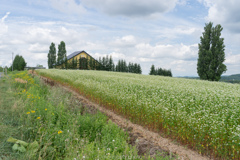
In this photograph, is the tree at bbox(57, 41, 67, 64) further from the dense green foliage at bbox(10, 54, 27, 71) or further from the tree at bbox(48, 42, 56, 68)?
the dense green foliage at bbox(10, 54, 27, 71)

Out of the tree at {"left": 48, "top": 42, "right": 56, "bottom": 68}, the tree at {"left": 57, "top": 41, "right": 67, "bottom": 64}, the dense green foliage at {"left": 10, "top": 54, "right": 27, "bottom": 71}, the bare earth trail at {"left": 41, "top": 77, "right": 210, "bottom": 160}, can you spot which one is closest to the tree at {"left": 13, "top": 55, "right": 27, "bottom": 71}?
the dense green foliage at {"left": 10, "top": 54, "right": 27, "bottom": 71}

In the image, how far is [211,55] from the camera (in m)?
36.6

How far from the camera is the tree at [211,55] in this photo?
36375 mm

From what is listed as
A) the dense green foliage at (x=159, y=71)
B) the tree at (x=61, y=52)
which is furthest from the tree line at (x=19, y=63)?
the dense green foliage at (x=159, y=71)

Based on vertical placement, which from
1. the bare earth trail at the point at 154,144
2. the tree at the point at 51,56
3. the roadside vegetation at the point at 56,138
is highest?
the tree at the point at 51,56

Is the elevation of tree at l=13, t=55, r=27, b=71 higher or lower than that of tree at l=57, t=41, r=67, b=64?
lower

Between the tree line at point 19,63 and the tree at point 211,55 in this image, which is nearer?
the tree at point 211,55

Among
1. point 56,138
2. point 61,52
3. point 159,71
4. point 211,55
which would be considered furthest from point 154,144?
point 61,52

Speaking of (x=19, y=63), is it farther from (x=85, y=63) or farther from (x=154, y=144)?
(x=154, y=144)

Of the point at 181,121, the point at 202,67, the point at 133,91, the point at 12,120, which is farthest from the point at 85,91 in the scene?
the point at 202,67

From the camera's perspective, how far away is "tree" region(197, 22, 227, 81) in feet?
119

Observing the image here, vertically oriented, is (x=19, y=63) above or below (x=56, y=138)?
above

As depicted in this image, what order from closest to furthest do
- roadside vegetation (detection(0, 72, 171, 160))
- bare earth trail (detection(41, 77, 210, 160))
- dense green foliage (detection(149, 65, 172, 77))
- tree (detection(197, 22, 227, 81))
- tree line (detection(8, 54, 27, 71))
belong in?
roadside vegetation (detection(0, 72, 171, 160)), bare earth trail (detection(41, 77, 210, 160)), tree (detection(197, 22, 227, 81)), dense green foliage (detection(149, 65, 172, 77)), tree line (detection(8, 54, 27, 71))

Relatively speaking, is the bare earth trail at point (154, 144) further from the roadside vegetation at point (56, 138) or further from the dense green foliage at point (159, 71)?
the dense green foliage at point (159, 71)
